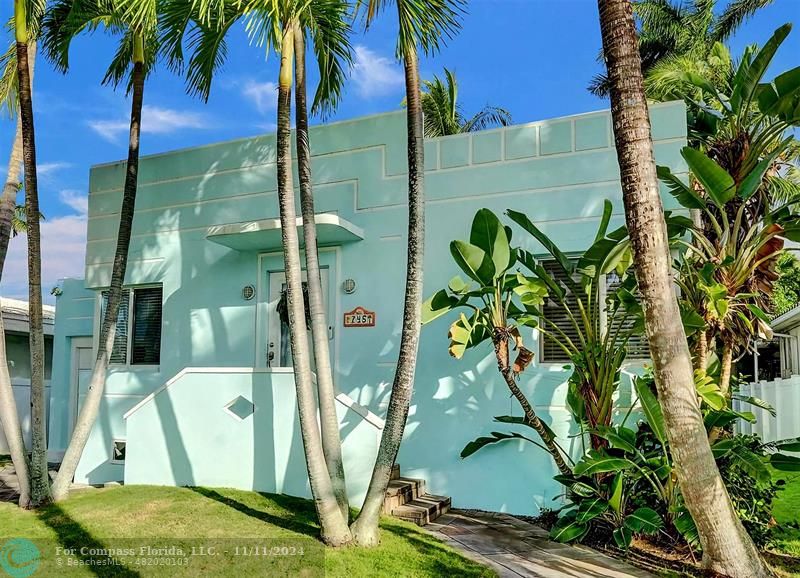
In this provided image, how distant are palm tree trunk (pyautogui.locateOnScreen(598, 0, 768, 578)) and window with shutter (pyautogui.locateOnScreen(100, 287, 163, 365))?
837cm

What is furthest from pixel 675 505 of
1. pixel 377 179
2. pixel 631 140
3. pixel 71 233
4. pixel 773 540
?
pixel 71 233

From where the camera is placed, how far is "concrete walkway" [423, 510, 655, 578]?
5.22 meters

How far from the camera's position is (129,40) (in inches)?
346

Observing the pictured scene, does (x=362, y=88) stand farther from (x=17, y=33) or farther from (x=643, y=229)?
(x=643, y=229)

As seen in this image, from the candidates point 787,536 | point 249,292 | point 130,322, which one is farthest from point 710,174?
point 130,322

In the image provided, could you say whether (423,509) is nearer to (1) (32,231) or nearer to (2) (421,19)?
(2) (421,19)

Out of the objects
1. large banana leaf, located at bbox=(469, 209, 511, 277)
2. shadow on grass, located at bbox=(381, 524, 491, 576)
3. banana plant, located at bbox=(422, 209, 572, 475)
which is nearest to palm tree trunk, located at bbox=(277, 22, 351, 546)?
shadow on grass, located at bbox=(381, 524, 491, 576)

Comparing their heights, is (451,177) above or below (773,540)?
above

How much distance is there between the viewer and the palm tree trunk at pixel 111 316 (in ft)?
24.6

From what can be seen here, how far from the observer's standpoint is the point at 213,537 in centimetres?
573

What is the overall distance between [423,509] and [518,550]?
4.48 ft

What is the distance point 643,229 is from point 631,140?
595 mm

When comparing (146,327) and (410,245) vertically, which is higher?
(410,245)

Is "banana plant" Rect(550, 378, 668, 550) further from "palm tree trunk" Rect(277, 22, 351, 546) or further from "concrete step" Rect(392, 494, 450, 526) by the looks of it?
"palm tree trunk" Rect(277, 22, 351, 546)
